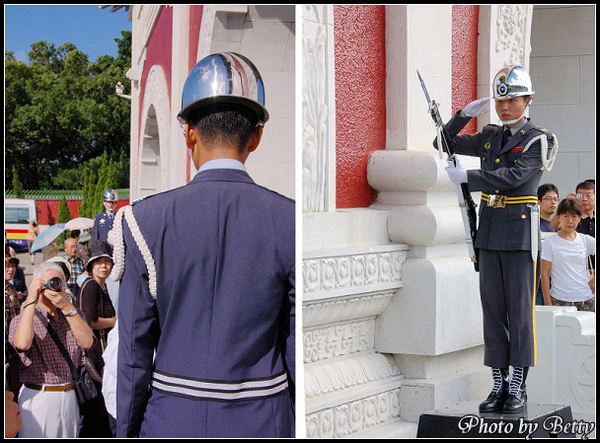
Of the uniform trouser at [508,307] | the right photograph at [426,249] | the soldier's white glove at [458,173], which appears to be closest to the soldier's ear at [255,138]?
the right photograph at [426,249]

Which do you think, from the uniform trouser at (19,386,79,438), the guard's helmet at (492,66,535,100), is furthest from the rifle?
the uniform trouser at (19,386,79,438)

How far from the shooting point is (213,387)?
2205 millimetres

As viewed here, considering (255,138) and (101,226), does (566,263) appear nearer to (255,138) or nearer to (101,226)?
(255,138)

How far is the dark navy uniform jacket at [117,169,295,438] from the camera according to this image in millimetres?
2184

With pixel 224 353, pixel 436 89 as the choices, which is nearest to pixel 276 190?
pixel 224 353

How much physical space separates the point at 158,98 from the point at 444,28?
224 cm

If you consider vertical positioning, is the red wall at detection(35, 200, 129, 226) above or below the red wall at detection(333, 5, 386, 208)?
below

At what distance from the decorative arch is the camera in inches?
13.4

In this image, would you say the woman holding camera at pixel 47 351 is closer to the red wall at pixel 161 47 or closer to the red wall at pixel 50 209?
the red wall at pixel 50 209

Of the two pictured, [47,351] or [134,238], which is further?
[47,351]

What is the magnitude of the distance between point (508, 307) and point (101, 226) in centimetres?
221

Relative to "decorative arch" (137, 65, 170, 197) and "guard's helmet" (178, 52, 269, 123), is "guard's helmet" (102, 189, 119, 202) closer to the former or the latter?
"decorative arch" (137, 65, 170, 197)

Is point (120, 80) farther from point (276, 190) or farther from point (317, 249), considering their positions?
point (317, 249)

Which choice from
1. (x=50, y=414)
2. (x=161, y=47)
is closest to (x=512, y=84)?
(x=161, y=47)
